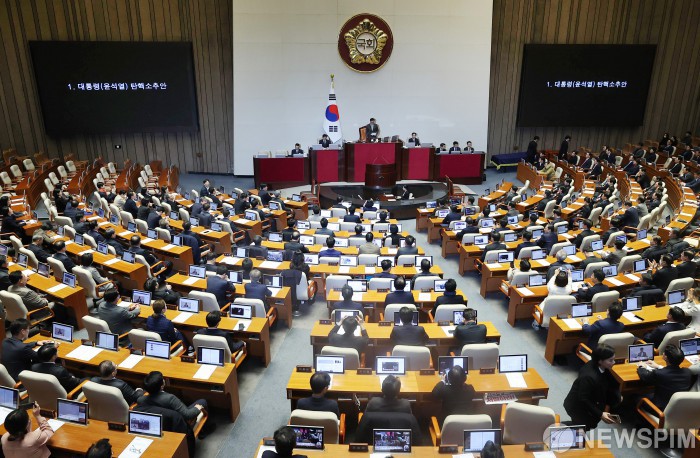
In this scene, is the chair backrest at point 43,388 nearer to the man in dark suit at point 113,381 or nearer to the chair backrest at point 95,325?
the man in dark suit at point 113,381

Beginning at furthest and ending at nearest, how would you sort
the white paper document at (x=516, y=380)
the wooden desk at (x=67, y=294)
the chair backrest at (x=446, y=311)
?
the wooden desk at (x=67, y=294), the chair backrest at (x=446, y=311), the white paper document at (x=516, y=380)

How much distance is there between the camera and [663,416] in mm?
5176

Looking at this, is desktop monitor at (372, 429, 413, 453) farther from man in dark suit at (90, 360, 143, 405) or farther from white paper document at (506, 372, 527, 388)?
man in dark suit at (90, 360, 143, 405)

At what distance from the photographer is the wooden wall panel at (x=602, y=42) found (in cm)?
1947

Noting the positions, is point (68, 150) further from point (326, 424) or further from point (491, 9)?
point (326, 424)

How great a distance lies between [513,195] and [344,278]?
8325mm

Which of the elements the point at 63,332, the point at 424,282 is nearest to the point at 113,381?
the point at 63,332

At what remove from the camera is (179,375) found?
224 inches

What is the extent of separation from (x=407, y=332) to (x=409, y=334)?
1.4 inches

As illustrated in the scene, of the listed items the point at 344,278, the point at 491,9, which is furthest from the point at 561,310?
the point at 491,9

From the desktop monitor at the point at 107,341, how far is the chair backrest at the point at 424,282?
4.51 meters

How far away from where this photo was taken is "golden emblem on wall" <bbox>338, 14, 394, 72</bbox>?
1805 cm

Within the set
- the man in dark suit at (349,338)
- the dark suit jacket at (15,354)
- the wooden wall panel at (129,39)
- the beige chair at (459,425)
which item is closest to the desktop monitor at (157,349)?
the dark suit jacket at (15,354)

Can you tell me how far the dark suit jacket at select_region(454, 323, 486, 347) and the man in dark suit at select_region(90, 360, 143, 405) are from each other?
3817 mm
